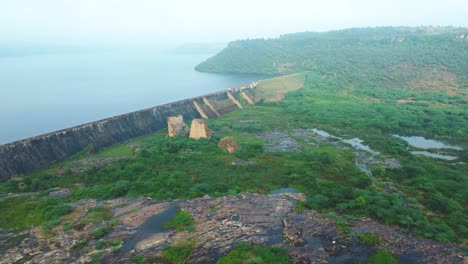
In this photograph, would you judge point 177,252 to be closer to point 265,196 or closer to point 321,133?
point 265,196

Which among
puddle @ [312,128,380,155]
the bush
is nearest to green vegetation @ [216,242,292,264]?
the bush

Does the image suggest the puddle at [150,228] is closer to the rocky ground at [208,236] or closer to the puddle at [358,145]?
the rocky ground at [208,236]

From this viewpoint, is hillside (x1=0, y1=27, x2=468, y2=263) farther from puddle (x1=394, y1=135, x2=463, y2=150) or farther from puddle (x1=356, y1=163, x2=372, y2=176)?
puddle (x1=394, y1=135, x2=463, y2=150)

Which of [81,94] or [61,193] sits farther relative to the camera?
[81,94]

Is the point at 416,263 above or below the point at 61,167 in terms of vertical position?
below

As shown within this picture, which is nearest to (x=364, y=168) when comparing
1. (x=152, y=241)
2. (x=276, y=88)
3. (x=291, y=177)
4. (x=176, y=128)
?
(x=291, y=177)

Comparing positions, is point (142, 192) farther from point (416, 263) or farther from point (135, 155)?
point (416, 263)

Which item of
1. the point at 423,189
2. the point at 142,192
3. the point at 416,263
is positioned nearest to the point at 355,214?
the point at 416,263
